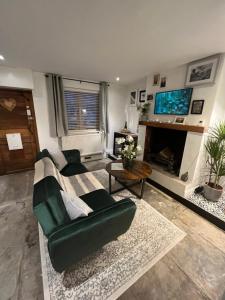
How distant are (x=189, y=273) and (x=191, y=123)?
2116 mm

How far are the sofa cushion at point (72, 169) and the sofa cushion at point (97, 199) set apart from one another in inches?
28.7

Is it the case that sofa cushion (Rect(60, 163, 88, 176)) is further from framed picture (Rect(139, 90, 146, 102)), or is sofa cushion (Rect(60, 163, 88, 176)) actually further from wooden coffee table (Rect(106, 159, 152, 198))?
framed picture (Rect(139, 90, 146, 102))

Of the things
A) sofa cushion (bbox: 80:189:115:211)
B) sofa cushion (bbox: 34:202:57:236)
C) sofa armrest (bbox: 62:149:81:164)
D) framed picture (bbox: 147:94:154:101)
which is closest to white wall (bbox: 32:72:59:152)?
sofa armrest (bbox: 62:149:81:164)

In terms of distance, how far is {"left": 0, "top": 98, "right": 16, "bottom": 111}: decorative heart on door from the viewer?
9.70ft

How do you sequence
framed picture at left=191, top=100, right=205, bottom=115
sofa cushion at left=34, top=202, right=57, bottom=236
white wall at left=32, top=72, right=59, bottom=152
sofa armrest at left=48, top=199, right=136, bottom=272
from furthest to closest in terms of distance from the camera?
white wall at left=32, top=72, right=59, bottom=152 → framed picture at left=191, top=100, right=205, bottom=115 → sofa cushion at left=34, top=202, right=57, bottom=236 → sofa armrest at left=48, top=199, right=136, bottom=272

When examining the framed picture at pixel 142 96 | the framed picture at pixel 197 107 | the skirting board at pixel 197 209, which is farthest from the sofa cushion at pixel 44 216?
the framed picture at pixel 142 96

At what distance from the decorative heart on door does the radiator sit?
4.29 ft

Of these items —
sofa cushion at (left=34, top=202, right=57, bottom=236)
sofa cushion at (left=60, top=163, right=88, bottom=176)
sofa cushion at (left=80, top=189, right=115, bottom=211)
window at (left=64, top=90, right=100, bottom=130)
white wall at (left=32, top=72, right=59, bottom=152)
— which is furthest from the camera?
window at (left=64, top=90, right=100, bottom=130)

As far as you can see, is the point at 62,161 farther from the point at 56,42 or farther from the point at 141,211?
the point at 56,42

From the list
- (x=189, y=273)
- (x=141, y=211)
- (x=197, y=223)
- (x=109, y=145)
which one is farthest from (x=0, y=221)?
(x=109, y=145)

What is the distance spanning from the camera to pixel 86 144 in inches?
160

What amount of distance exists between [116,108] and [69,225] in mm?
3970

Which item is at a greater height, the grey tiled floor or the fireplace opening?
the fireplace opening

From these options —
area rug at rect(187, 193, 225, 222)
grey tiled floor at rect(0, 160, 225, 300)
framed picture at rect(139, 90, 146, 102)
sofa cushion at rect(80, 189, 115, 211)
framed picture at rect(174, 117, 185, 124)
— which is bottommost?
grey tiled floor at rect(0, 160, 225, 300)
